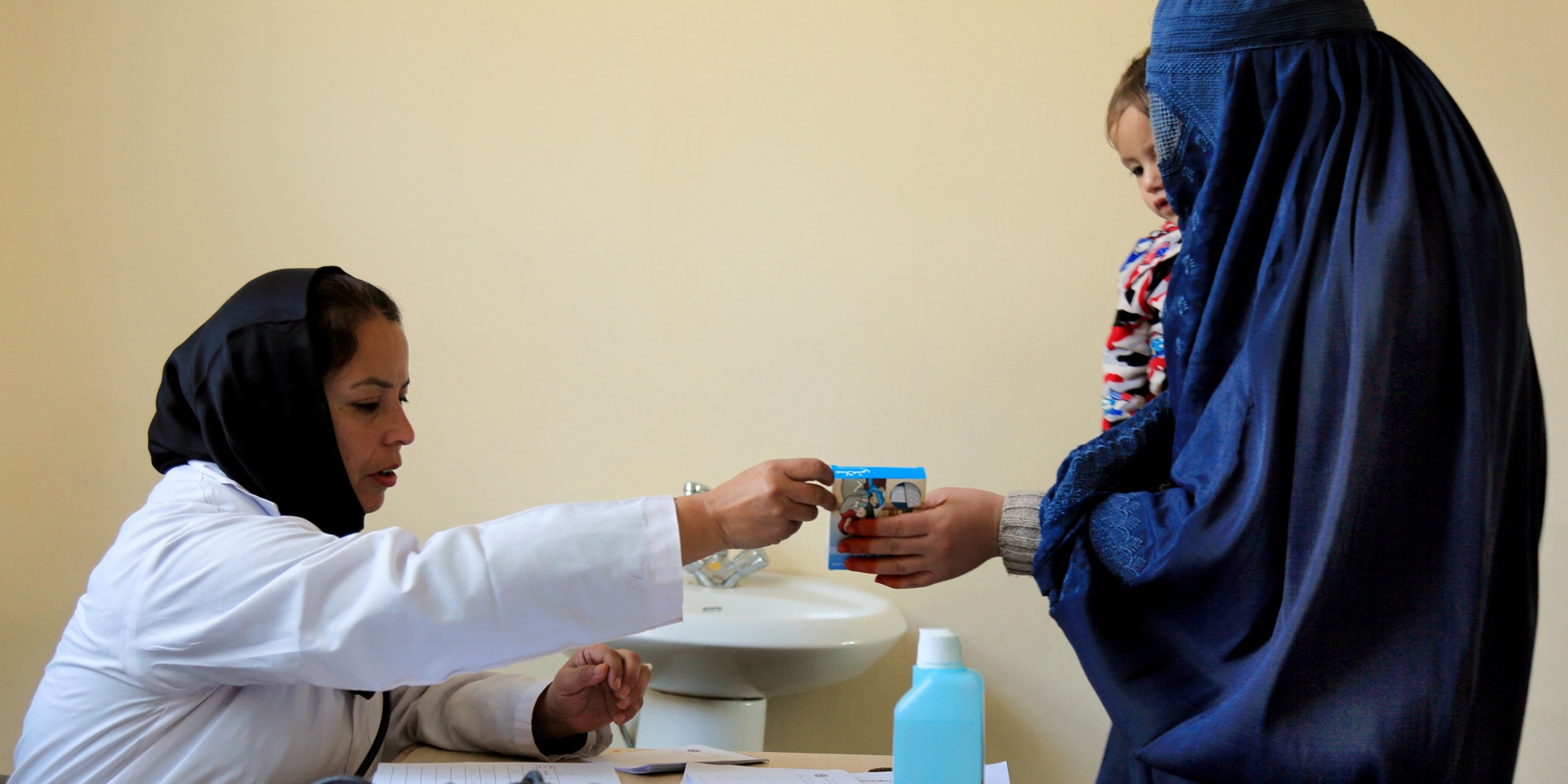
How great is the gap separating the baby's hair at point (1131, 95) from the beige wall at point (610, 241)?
78 cm

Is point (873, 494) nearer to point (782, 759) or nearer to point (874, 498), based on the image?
point (874, 498)

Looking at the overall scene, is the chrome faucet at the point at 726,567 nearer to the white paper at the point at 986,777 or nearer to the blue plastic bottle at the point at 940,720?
the white paper at the point at 986,777

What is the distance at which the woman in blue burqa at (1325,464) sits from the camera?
794mm

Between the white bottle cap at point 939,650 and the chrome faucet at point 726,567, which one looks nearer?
the white bottle cap at point 939,650

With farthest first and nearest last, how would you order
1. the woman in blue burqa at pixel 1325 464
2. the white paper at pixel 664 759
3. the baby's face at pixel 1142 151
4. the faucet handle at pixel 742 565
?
1. the faucet handle at pixel 742 565
2. the baby's face at pixel 1142 151
3. the white paper at pixel 664 759
4. the woman in blue burqa at pixel 1325 464

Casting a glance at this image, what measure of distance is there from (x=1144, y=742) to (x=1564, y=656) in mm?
1481

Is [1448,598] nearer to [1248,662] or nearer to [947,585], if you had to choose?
[1248,662]

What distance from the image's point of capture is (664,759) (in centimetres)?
128

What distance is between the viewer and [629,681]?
4.23ft

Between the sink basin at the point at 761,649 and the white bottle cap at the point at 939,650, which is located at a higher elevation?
the white bottle cap at the point at 939,650

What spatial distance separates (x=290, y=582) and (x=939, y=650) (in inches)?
22.1

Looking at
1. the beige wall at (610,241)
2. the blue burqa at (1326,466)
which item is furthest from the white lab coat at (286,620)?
the beige wall at (610,241)

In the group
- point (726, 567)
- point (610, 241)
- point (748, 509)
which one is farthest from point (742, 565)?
point (748, 509)

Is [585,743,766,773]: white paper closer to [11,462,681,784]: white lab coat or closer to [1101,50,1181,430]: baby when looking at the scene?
[11,462,681,784]: white lab coat
